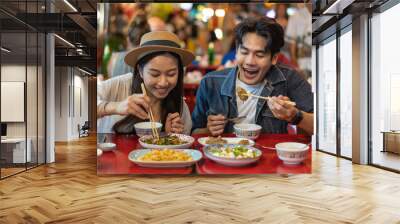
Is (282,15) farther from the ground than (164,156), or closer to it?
farther from the ground

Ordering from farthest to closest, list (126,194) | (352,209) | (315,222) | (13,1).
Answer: (13,1) < (126,194) < (352,209) < (315,222)

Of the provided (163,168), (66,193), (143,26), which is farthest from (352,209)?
(66,193)

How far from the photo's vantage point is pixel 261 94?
327 centimetres

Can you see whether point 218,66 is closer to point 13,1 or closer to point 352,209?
point 352,209

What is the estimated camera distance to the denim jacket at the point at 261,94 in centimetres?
321

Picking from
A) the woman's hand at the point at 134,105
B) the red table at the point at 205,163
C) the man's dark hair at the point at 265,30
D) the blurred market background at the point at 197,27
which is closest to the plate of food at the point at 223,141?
the red table at the point at 205,163

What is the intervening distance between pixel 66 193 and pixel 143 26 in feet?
8.82

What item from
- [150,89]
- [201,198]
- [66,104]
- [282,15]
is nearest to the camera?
[282,15]

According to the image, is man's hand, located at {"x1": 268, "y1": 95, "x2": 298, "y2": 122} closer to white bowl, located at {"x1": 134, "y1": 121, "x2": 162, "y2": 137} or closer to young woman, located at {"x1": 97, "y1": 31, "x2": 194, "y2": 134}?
young woman, located at {"x1": 97, "y1": 31, "x2": 194, "y2": 134}

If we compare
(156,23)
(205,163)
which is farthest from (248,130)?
(156,23)

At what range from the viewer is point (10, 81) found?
5.90m

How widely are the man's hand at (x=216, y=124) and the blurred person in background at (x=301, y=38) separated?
0.80 metres

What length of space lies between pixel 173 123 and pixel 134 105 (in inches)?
14.8

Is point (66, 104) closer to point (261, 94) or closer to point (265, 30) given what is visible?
point (261, 94)
